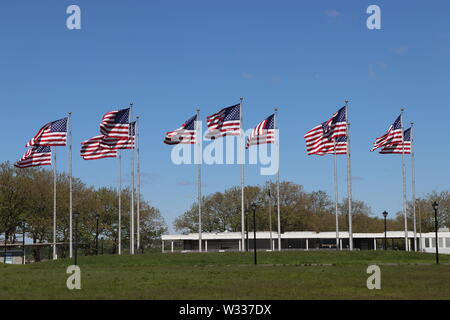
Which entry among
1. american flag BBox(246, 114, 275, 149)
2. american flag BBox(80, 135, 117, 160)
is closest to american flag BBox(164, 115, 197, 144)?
american flag BBox(246, 114, 275, 149)

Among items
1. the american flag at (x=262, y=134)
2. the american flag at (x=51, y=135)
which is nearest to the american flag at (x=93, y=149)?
the american flag at (x=51, y=135)

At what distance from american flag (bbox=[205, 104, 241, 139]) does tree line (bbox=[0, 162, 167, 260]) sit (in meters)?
47.1

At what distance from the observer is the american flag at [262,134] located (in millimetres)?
56781

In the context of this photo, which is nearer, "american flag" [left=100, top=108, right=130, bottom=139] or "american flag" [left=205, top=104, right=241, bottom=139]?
"american flag" [left=205, top=104, right=241, bottom=139]

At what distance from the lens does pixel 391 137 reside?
201 ft

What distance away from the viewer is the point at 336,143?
59.8 meters

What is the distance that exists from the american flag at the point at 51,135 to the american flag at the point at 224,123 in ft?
49.8

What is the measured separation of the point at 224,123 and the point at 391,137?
52.9 feet

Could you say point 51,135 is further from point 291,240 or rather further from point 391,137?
point 291,240

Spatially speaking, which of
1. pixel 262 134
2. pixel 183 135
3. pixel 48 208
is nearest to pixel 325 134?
pixel 262 134

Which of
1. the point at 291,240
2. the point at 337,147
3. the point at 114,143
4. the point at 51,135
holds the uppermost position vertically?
the point at 51,135

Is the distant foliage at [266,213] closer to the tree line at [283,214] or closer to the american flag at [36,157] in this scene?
the tree line at [283,214]

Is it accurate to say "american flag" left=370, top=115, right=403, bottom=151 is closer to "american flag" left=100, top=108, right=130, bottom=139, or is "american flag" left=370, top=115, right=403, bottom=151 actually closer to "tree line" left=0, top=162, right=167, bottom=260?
"american flag" left=100, top=108, right=130, bottom=139

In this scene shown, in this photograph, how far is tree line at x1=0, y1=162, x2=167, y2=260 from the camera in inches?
3748
